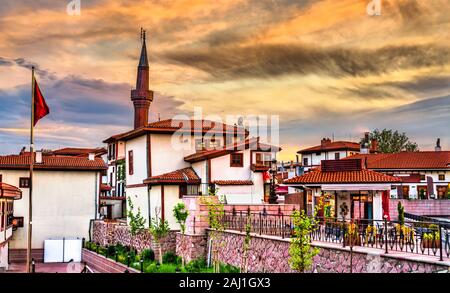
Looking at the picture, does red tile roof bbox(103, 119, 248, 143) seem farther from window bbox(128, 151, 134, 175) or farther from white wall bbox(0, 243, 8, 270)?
white wall bbox(0, 243, 8, 270)

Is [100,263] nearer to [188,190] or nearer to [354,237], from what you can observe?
[188,190]

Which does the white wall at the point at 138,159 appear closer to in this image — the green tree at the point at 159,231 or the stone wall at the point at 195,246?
the green tree at the point at 159,231

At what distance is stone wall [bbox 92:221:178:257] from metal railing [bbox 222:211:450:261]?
3.99 m

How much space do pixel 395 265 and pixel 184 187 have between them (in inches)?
556

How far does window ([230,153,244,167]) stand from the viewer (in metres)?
23.0

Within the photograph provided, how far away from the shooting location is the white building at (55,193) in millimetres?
25531

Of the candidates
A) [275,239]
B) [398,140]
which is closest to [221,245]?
[275,239]

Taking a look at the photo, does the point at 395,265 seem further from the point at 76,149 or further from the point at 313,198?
the point at 76,149

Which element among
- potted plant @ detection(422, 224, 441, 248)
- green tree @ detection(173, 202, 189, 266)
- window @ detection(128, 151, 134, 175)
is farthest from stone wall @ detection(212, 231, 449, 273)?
window @ detection(128, 151, 134, 175)

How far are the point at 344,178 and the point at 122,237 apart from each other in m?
10.4

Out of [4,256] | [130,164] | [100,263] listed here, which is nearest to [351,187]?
[100,263]

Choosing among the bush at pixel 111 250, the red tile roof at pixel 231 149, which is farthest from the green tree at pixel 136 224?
the red tile roof at pixel 231 149

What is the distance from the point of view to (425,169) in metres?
34.7

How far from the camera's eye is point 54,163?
26.6 metres
